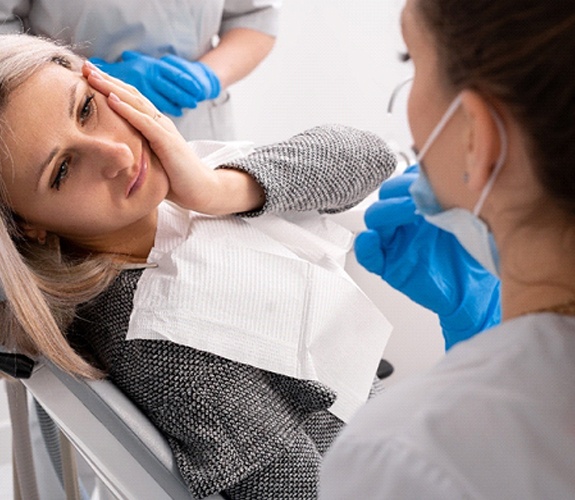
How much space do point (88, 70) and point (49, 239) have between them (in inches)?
9.9

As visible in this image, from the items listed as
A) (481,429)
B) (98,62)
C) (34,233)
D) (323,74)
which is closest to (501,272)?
(481,429)

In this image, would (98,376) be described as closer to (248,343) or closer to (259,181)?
(248,343)

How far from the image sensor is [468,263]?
4.39ft

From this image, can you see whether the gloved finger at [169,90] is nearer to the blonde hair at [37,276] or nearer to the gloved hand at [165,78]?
the gloved hand at [165,78]

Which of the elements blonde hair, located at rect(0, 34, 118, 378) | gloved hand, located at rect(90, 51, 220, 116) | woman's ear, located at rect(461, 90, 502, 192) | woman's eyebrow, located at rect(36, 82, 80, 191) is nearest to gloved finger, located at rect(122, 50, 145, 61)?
gloved hand, located at rect(90, 51, 220, 116)

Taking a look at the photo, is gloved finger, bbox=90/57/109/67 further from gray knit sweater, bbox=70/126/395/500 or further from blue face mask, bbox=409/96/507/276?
blue face mask, bbox=409/96/507/276

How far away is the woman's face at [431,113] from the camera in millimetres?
735

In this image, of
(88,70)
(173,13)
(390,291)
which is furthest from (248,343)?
(390,291)

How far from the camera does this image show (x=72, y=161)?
117cm

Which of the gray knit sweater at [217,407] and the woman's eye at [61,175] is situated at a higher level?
the woman's eye at [61,175]

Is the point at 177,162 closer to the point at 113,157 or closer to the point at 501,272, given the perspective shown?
the point at 113,157

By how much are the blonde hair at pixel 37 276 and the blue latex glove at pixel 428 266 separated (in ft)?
1.31

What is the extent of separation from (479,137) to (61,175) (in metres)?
0.67

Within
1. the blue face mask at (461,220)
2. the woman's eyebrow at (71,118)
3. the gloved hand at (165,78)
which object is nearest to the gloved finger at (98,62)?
the gloved hand at (165,78)
